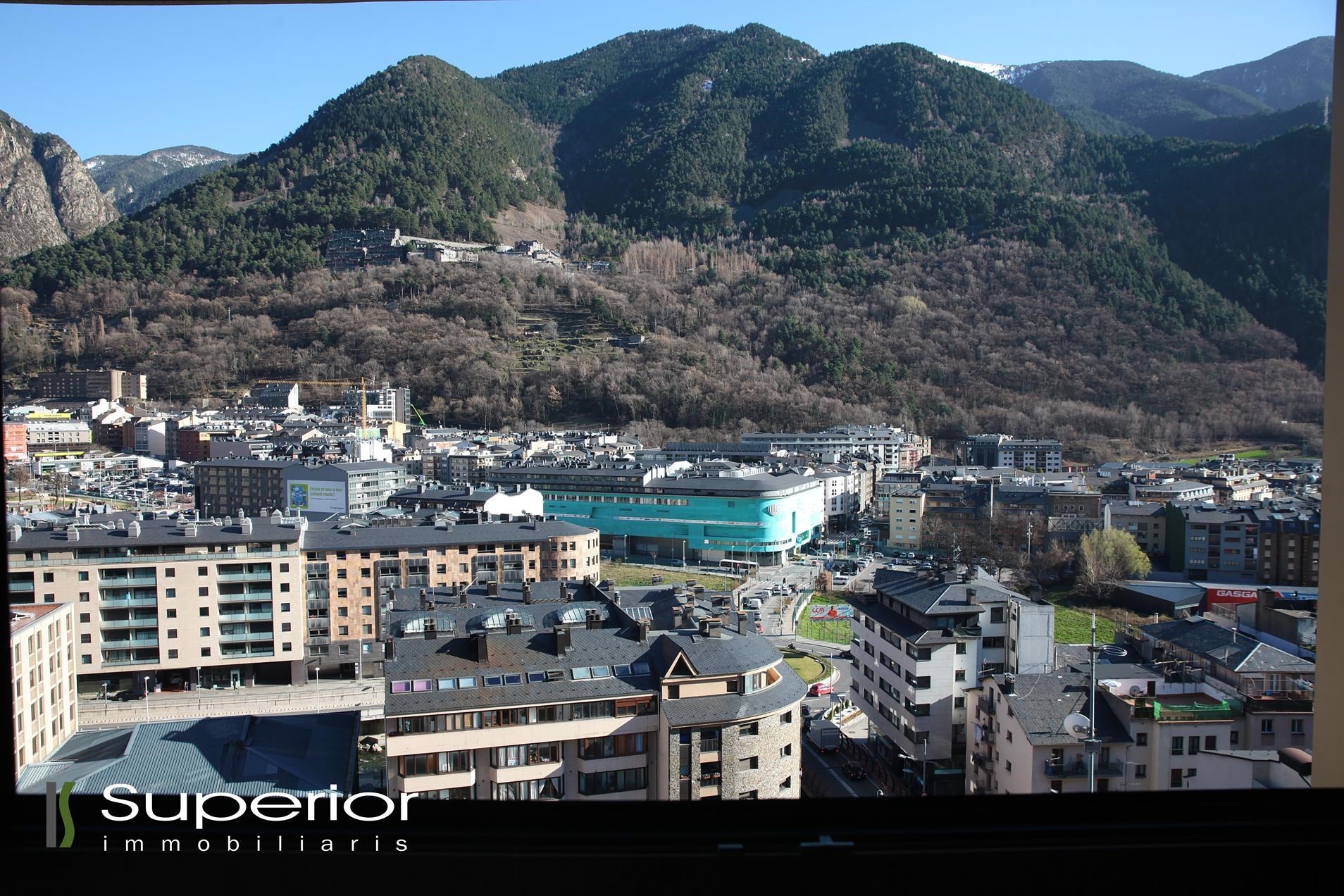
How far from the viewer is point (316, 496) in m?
12.0

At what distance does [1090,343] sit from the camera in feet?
75.9

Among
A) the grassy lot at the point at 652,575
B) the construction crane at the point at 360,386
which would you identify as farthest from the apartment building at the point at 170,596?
the construction crane at the point at 360,386

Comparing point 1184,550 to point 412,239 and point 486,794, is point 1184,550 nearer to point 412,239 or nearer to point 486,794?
point 486,794

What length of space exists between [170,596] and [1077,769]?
5.29 meters

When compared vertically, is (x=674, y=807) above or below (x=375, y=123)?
below

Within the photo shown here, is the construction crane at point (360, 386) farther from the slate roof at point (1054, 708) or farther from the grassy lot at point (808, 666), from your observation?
the slate roof at point (1054, 708)

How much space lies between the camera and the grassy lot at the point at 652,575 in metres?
9.64

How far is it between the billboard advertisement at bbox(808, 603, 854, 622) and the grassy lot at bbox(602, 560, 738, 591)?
1100 mm

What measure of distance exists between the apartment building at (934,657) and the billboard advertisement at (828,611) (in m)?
3.68

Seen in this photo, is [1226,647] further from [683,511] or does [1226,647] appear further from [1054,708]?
[683,511]

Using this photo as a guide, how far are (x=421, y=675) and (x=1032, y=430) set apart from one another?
17.8m

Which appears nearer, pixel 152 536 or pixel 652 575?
pixel 152 536

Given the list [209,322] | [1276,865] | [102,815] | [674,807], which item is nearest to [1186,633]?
[1276,865]

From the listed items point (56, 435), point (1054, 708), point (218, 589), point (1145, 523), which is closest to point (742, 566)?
point (1145, 523)
